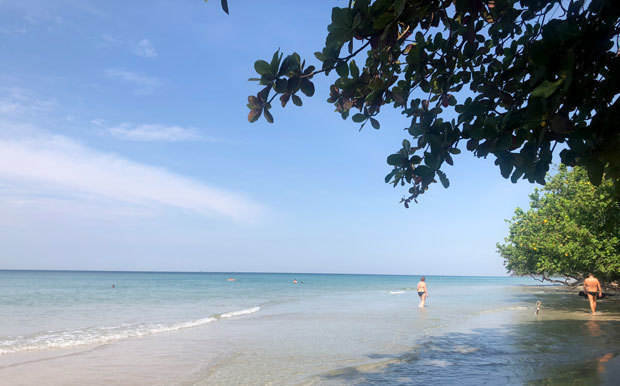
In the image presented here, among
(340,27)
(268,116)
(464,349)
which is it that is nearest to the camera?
(340,27)

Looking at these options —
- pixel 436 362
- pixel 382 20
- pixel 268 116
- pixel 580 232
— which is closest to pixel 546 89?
pixel 382 20

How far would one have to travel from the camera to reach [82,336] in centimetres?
1445

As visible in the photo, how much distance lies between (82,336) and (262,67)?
15.2 meters

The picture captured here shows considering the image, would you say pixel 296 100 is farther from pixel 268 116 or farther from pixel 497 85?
pixel 497 85

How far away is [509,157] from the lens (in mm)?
2762

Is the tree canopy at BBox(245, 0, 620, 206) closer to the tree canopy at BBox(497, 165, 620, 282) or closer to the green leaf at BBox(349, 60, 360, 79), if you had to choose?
the green leaf at BBox(349, 60, 360, 79)

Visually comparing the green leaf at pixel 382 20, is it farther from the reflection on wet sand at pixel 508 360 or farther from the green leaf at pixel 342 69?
the reflection on wet sand at pixel 508 360

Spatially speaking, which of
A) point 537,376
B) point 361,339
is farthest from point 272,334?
point 537,376

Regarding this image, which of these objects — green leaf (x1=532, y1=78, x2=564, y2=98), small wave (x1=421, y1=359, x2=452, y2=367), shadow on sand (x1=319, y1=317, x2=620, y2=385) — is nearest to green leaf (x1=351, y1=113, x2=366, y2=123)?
green leaf (x1=532, y1=78, x2=564, y2=98)

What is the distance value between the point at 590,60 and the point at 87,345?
1428 cm

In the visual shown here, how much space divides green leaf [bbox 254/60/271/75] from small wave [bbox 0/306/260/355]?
13.0 meters

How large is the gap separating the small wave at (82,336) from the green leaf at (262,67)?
513 inches

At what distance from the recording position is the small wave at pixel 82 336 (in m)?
12.4

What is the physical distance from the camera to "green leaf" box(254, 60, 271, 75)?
2652 mm
